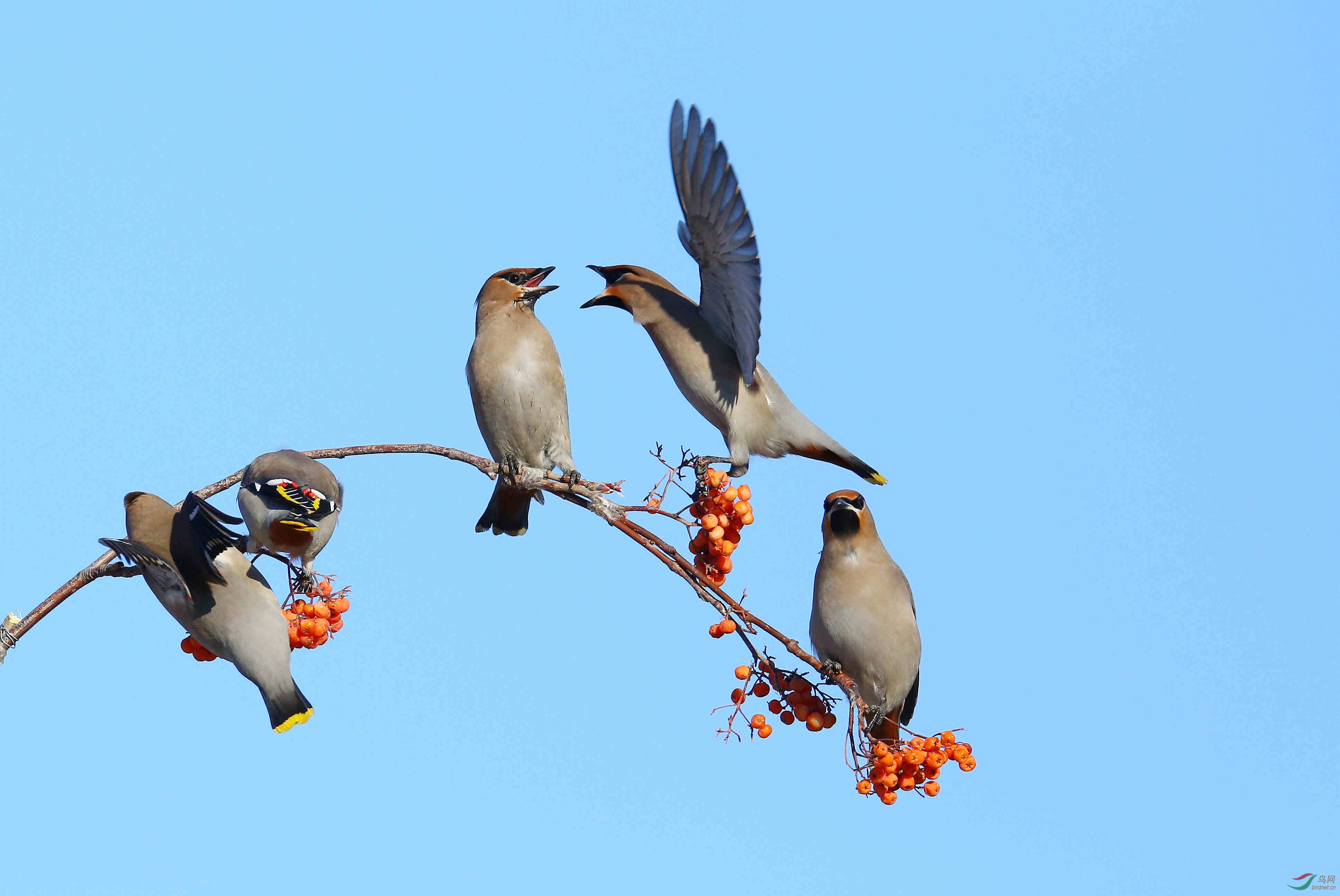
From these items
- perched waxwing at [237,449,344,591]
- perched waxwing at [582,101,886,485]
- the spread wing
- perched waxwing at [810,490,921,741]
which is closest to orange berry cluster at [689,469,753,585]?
perched waxwing at [582,101,886,485]

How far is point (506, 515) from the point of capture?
5480mm

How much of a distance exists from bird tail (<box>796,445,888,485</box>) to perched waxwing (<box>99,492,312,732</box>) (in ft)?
6.89

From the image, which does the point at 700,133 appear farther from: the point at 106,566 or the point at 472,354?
the point at 106,566

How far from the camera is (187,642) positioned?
4.35m

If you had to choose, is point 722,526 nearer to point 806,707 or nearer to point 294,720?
point 806,707

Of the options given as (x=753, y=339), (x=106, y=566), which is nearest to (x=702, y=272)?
(x=753, y=339)

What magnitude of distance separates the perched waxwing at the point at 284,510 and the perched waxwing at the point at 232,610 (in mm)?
A: 164

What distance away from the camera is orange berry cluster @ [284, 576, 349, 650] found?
4074mm

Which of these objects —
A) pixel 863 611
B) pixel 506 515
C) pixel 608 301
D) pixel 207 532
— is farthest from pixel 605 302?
pixel 207 532

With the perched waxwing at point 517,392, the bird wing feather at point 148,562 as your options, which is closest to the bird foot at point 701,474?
the perched waxwing at point 517,392

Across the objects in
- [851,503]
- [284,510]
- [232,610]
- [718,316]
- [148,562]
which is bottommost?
[148,562]

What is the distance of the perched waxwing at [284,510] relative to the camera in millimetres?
4543

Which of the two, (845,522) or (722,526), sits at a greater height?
(845,522)

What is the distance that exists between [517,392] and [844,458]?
1.30 meters
